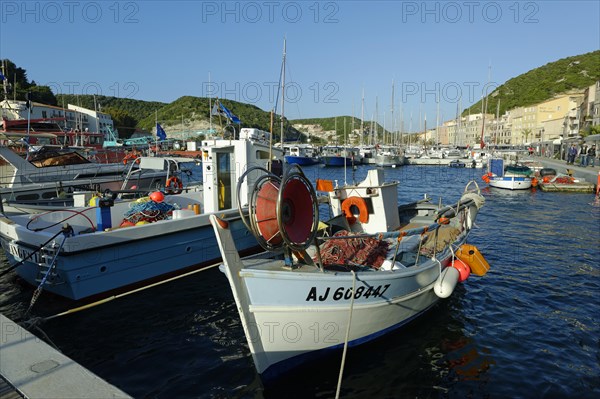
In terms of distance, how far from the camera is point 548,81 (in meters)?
155

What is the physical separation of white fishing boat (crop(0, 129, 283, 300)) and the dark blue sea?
699 mm

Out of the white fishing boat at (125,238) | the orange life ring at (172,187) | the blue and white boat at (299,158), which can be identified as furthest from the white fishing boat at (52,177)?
the blue and white boat at (299,158)

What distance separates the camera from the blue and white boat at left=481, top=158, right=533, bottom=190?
35.4 meters

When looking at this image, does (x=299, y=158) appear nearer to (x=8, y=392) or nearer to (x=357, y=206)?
(x=357, y=206)

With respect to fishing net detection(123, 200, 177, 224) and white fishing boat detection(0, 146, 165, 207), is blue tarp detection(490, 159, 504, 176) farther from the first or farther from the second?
fishing net detection(123, 200, 177, 224)

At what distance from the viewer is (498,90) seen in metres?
188

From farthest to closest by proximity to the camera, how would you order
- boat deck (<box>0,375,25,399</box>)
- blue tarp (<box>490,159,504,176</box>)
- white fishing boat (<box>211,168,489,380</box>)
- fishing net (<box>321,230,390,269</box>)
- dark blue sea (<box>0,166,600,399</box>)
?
1. blue tarp (<box>490,159,504,176</box>)
2. fishing net (<box>321,230,390,269</box>)
3. dark blue sea (<box>0,166,600,399</box>)
4. white fishing boat (<box>211,168,489,380</box>)
5. boat deck (<box>0,375,25,399</box>)

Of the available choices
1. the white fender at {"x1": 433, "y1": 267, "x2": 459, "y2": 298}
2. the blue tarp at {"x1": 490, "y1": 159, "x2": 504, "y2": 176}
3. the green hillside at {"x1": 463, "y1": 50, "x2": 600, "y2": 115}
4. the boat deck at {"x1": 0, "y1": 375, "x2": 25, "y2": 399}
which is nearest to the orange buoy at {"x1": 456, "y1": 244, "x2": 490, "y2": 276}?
the white fender at {"x1": 433, "y1": 267, "x2": 459, "y2": 298}

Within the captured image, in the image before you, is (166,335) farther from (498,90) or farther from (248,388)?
(498,90)

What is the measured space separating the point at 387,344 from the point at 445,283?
71.8 inches

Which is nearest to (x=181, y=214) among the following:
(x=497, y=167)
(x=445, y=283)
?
(x=445, y=283)

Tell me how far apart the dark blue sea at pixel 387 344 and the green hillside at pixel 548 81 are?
492ft

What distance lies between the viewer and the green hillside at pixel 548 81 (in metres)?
143

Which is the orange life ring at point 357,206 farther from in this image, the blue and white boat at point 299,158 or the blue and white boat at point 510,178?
the blue and white boat at point 299,158
